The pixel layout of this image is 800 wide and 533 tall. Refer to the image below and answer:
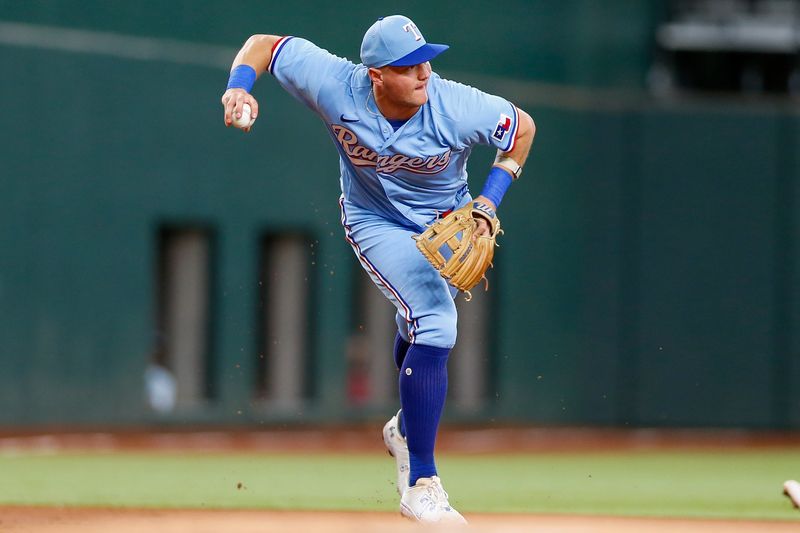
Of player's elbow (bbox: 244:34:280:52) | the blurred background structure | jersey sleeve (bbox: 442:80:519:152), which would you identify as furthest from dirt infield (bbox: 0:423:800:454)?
jersey sleeve (bbox: 442:80:519:152)

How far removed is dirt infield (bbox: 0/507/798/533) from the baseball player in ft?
0.89

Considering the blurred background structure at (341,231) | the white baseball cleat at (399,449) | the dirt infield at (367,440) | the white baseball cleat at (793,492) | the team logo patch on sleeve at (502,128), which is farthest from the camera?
the blurred background structure at (341,231)

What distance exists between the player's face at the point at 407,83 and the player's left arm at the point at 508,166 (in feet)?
1.67

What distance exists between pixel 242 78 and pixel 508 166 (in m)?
1.14

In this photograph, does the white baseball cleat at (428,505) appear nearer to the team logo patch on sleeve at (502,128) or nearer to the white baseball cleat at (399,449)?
the white baseball cleat at (399,449)

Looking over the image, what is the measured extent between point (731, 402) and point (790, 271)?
4.92ft

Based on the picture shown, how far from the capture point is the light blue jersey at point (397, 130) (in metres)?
5.17

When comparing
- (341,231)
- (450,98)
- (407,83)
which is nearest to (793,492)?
(450,98)

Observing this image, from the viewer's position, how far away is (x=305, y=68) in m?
5.24

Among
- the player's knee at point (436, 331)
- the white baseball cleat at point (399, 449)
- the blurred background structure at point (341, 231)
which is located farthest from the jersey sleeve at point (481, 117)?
the blurred background structure at point (341, 231)

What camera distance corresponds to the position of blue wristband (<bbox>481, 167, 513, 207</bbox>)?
538cm

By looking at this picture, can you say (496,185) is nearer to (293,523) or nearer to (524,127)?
(524,127)

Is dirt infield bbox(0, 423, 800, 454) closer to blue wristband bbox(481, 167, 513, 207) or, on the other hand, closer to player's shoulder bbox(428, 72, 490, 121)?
blue wristband bbox(481, 167, 513, 207)

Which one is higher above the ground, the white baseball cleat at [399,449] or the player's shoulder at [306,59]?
the player's shoulder at [306,59]
